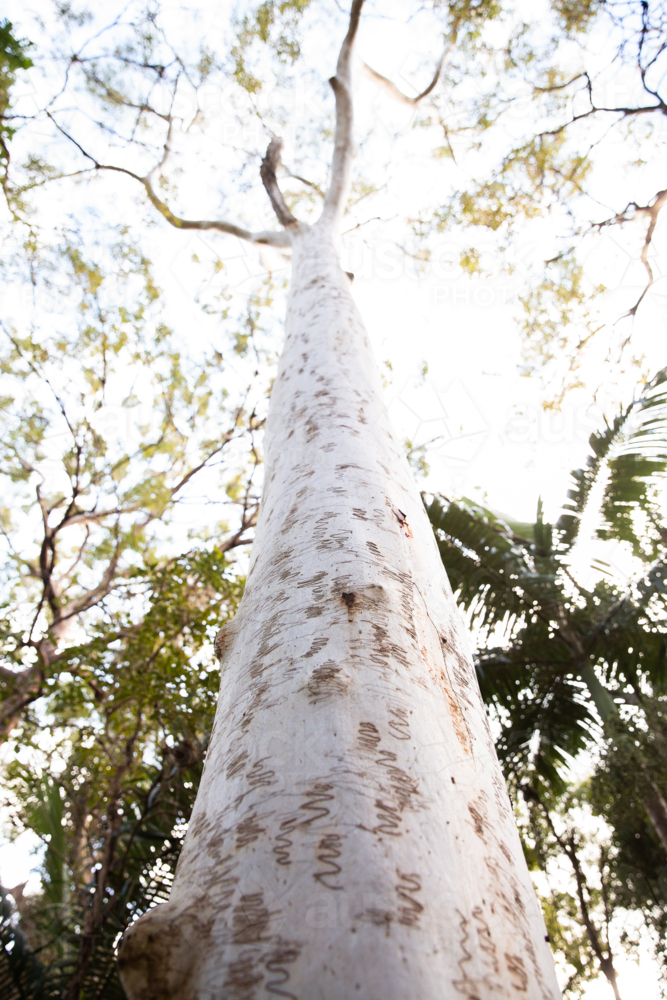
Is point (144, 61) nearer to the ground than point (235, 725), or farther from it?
farther from it

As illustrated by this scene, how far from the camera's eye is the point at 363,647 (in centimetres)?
89

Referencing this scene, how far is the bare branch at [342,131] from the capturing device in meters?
5.01

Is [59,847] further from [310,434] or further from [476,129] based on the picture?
[476,129]

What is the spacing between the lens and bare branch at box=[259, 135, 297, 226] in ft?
16.4

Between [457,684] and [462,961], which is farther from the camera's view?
[457,684]

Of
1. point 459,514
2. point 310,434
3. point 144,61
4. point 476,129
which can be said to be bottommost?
point 310,434

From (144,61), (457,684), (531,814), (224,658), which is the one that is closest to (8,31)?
(144,61)

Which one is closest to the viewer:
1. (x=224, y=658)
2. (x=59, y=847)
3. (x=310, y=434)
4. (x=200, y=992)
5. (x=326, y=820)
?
(x=200, y=992)

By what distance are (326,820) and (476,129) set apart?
8.25m

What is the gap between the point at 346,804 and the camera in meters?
0.65

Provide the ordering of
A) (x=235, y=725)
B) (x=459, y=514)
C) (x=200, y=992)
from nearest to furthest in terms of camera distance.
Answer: (x=200, y=992), (x=235, y=725), (x=459, y=514)

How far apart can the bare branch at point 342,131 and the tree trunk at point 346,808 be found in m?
4.41

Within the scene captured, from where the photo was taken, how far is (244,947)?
534 mm

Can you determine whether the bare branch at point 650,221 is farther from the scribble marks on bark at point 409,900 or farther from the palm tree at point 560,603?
the scribble marks on bark at point 409,900
